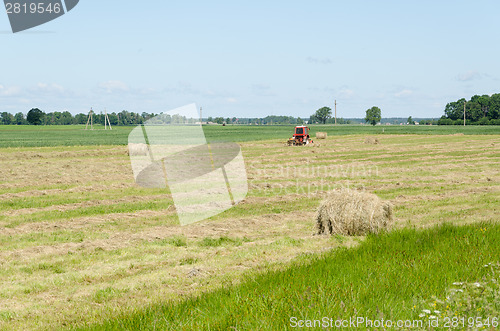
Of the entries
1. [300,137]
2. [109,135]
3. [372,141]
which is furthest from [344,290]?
[109,135]

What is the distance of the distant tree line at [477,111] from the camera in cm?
15775

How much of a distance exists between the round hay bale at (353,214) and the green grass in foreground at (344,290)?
212 cm

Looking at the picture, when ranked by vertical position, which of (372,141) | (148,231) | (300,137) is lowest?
(148,231)

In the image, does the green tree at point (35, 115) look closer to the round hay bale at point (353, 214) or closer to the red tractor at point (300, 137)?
the red tractor at point (300, 137)

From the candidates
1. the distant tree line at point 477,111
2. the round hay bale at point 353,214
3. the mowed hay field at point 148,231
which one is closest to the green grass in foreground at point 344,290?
the mowed hay field at point 148,231

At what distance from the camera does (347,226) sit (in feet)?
34.4

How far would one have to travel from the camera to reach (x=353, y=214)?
34.3 ft

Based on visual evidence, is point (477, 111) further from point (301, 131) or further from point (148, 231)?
point (148, 231)

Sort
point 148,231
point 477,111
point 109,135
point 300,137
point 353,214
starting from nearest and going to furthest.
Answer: point 353,214
point 148,231
point 300,137
point 109,135
point 477,111

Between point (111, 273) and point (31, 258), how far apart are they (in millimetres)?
2020

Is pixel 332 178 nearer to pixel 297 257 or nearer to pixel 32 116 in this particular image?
pixel 297 257

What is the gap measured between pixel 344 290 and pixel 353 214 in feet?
16.0

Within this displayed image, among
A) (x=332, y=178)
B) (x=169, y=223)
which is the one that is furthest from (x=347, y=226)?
(x=332, y=178)

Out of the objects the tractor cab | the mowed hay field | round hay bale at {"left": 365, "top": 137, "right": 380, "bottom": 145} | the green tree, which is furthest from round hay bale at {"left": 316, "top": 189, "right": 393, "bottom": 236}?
the green tree
